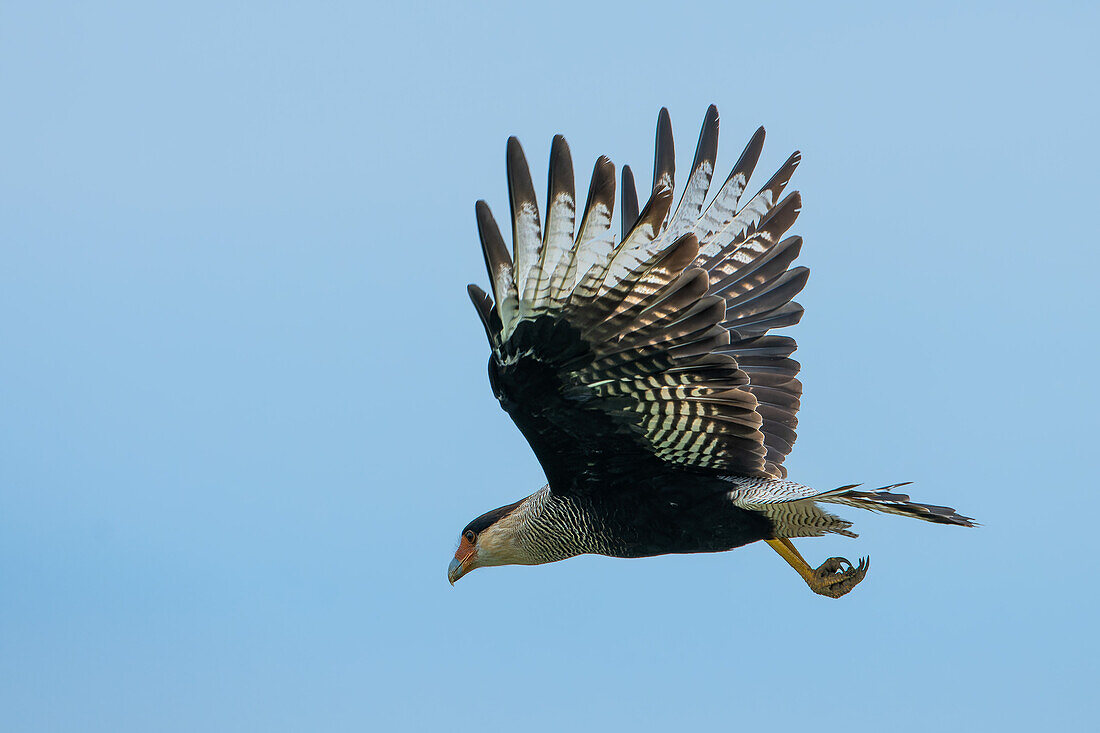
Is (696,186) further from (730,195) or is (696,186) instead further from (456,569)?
(456,569)

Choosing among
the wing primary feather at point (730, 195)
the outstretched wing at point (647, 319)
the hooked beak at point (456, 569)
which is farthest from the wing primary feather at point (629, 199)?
the hooked beak at point (456, 569)

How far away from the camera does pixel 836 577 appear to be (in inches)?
277

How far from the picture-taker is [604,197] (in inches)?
197

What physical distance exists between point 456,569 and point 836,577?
2.32m

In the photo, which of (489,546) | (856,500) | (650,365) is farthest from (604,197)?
(489,546)

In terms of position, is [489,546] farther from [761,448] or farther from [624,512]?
[761,448]

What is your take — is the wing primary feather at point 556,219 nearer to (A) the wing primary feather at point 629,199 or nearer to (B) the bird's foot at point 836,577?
(A) the wing primary feather at point 629,199

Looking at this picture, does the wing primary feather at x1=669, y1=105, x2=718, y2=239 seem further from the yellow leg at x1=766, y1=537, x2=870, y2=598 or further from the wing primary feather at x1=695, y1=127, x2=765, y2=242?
the yellow leg at x1=766, y1=537, x2=870, y2=598

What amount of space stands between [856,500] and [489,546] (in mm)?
2362

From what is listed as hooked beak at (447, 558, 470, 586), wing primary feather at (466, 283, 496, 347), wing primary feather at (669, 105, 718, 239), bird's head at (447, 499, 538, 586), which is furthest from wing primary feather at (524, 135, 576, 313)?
hooked beak at (447, 558, 470, 586)

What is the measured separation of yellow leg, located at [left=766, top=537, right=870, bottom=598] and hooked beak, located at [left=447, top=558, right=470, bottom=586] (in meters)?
1.88

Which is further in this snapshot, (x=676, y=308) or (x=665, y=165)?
(x=665, y=165)

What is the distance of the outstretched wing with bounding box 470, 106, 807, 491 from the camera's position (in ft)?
16.6

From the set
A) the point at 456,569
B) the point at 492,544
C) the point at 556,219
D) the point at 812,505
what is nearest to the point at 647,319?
the point at 556,219
